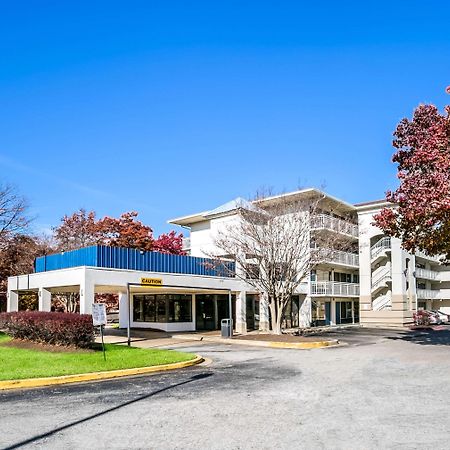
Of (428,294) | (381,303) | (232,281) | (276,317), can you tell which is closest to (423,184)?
(276,317)

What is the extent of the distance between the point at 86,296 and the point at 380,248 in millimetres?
29848

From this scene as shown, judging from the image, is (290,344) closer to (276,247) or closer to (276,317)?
(276,317)

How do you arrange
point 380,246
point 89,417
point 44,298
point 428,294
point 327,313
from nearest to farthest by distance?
point 89,417, point 44,298, point 327,313, point 380,246, point 428,294

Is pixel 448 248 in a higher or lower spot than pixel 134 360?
higher

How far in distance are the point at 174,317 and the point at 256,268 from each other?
7.96 meters

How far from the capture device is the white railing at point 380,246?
44.9m

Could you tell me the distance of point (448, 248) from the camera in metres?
21.1

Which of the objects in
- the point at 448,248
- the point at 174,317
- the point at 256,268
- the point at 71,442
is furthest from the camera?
the point at 174,317

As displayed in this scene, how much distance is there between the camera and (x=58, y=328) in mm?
17406

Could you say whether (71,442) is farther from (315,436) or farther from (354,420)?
(354,420)

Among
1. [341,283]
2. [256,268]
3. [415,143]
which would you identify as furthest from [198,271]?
[341,283]

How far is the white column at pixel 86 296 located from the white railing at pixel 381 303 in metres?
30.3

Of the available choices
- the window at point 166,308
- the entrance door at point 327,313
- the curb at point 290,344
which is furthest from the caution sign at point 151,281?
the entrance door at point 327,313

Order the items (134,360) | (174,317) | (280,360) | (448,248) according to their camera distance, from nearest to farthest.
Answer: (134,360), (280,360), (448,248), (174,317)
